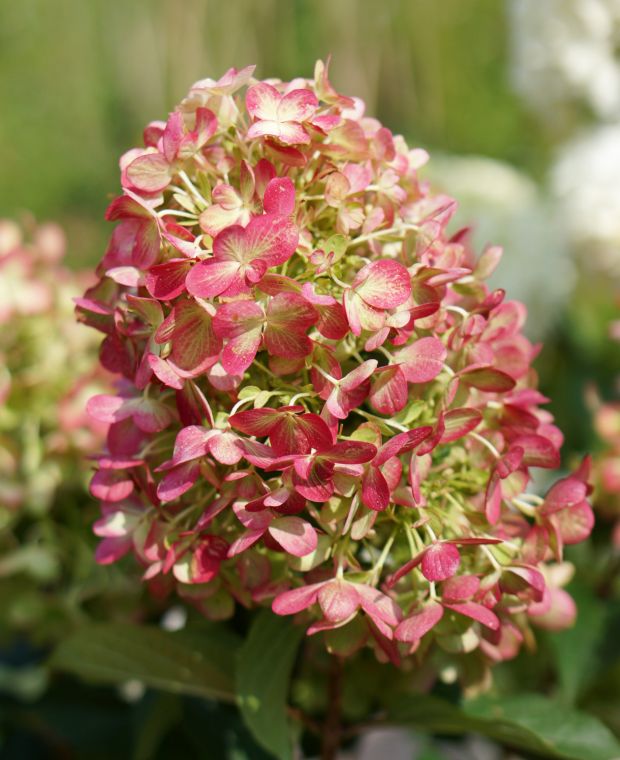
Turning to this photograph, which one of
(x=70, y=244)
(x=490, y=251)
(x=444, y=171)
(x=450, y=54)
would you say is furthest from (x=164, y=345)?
(x=450, y=54)

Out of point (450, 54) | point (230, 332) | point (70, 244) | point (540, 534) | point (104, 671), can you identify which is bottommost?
point (70, 244)

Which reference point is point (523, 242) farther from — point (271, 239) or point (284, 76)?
point (284, 76)

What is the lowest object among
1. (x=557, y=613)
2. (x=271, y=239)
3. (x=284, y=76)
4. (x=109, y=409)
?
(x=284, y=76)

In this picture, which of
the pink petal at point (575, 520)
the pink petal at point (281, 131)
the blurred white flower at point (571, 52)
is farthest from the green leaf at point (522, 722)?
the blurred white flower at point (571, 52)

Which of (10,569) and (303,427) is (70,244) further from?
(303,427)

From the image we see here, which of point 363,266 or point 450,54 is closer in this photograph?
point 363,266

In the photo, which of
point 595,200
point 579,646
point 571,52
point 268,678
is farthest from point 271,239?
point 571,52
